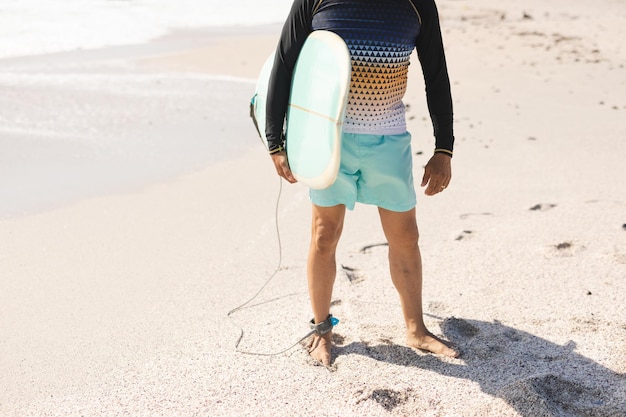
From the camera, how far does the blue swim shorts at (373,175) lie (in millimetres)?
2881

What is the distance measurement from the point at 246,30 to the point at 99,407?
37.4 ft

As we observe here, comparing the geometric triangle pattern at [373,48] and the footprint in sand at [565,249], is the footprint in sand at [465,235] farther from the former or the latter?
the geometric triangle pattern at [373,48]

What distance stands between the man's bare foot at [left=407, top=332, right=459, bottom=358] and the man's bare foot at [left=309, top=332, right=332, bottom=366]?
349mm

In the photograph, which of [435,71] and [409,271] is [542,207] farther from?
[435,71]

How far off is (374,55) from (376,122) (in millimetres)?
251

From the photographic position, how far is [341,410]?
9.26ft

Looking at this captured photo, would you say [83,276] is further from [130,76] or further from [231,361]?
[130,76]

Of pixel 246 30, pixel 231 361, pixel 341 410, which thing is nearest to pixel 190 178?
pixel 231 361

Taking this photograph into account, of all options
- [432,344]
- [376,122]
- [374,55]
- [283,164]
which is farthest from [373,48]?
[432,344]

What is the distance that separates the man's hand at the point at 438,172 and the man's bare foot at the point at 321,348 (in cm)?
76

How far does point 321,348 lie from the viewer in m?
3.22

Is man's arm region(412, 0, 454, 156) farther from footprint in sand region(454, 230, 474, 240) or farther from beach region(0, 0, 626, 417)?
footprint in sand region(454, 230, 474, 240)

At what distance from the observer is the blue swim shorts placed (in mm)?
2881

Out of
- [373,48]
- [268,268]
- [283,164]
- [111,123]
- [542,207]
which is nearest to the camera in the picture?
[373,48]
